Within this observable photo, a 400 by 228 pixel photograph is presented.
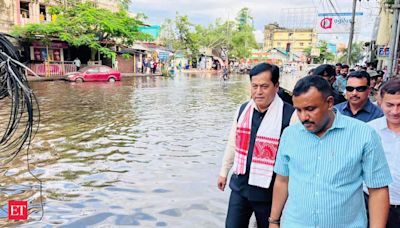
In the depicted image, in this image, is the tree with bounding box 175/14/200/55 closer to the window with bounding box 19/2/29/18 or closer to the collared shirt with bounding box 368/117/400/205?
the window with bounding box 19/2/29/18

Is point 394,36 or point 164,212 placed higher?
point 394,36

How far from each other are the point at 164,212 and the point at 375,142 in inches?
139

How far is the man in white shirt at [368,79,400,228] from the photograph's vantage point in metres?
2.56

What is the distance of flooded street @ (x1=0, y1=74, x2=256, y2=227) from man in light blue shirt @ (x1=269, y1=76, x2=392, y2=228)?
9.14ft

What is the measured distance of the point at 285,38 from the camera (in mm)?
92938

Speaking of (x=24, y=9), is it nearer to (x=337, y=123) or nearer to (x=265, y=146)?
(x=265, y=146)

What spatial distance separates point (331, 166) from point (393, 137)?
0.89 m

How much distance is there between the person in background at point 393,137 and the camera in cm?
256

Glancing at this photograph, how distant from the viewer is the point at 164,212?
16.4 feet

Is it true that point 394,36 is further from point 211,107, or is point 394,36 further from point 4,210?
point 4,210

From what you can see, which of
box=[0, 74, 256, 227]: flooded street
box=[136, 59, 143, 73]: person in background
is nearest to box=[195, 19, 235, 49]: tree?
box=[136, 59, 143, 73]: person in background

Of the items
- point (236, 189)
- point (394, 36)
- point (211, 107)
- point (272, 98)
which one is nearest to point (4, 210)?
point (236, 189)

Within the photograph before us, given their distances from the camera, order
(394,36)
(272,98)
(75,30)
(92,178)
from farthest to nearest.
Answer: (75,30), (394,36), (92,178), (272,98)

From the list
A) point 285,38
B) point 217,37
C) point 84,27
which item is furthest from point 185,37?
point 285,38
